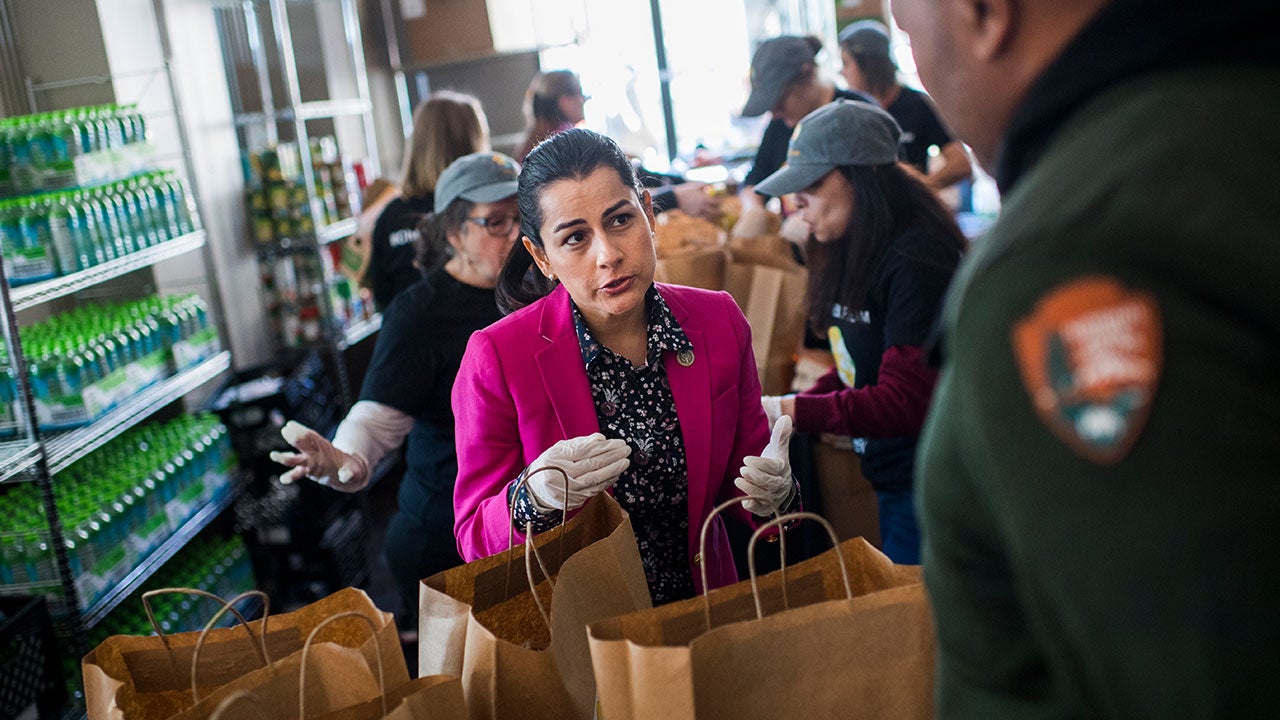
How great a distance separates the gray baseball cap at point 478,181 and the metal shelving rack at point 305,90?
8.01 ft

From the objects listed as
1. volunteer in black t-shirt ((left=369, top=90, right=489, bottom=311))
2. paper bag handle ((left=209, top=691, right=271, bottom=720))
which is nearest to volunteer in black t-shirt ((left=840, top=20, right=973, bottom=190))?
volunteer in black t-shirt ((left=369, top=90, right=489, bottom=311))

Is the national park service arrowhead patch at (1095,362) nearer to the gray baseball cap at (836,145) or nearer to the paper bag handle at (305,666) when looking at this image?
the paper bag handle at (305,666)

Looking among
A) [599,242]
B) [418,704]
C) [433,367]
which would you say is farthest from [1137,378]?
[433,367]

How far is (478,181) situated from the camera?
261 cm

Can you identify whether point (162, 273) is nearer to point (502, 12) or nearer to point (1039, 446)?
point (502, 12)

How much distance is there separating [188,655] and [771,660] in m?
0.77

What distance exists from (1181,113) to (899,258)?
1714 millimetres

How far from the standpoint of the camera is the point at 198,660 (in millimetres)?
1403

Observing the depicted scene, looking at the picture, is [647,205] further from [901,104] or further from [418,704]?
[901,104]

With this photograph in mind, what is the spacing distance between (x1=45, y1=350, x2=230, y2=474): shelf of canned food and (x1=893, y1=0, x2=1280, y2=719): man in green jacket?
3143 mm

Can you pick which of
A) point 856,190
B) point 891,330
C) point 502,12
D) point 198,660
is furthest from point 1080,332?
point 502,12

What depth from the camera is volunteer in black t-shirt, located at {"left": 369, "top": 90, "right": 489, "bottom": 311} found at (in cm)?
349

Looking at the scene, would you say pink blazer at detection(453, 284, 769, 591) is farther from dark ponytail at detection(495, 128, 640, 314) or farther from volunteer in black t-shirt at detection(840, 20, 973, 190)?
volunteer in black t-shirt at detection(840, 20, 973, 190)

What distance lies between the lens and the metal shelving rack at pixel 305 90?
5008 millimetres
